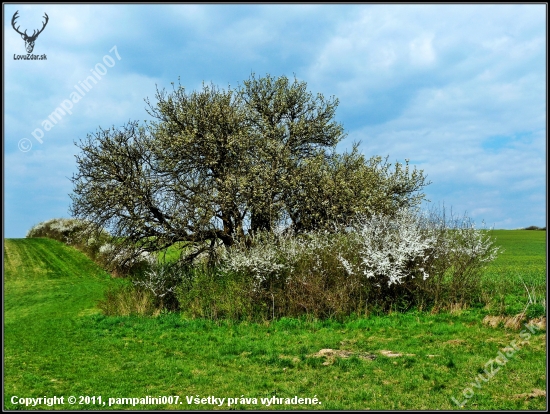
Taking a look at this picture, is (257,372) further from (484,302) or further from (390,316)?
(484,302)

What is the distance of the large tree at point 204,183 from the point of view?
68.5ft

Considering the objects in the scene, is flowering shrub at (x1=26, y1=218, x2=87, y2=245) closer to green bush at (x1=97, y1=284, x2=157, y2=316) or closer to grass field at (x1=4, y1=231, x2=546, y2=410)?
green bush at (x1=97, y1=284, x2=157, y2=316)

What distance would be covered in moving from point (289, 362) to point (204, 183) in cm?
1253

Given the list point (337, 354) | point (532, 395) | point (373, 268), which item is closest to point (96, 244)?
point (373, 268)

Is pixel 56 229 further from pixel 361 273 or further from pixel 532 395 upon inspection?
pixel 532 395

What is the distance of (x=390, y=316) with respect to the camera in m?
16.3

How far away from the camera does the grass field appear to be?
8828mm

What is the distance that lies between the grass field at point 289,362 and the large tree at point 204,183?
508cm

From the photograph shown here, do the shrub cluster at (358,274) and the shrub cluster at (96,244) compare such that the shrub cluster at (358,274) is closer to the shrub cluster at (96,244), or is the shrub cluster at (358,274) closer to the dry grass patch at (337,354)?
the dry grass patch at (337,354)

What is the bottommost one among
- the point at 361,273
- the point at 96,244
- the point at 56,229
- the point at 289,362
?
the point at 289,362

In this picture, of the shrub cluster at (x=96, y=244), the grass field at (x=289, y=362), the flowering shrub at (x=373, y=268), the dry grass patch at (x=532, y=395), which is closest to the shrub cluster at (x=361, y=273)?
the flowering shrub at (x=373, y=268)

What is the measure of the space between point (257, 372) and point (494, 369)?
18.6ft

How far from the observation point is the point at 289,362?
11133mm

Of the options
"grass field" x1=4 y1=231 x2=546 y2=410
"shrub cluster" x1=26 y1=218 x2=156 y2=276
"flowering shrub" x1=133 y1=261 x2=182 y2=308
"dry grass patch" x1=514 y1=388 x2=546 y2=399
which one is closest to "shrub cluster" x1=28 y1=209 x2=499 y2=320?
"grass field" x1=4 y1=231 x2=546 y2=410
